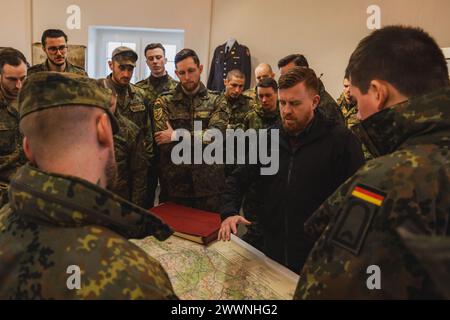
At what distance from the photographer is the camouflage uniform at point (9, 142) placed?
7.80 feet

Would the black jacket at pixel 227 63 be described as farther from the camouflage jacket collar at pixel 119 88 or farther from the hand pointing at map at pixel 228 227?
the hand pointing at map at pixel 228 227

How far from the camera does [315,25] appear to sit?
5.04 metres

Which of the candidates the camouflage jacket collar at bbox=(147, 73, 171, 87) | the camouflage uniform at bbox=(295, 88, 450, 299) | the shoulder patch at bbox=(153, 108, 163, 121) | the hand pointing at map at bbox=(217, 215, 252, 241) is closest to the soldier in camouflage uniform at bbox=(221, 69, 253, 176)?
the camouflage jacket collar at bbox=(147, 73, 171, 87)

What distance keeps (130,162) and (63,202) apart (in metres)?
2.01

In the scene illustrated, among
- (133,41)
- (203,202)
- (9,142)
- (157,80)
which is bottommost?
(203,202)

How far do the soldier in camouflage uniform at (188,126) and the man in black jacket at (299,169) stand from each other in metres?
1.03

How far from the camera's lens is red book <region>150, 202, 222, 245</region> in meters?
1.69

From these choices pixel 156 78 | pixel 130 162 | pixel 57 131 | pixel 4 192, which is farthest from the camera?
pixel 156 78

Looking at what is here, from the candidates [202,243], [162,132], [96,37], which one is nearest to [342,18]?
[162,132]

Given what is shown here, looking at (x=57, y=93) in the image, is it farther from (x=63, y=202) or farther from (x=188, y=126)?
(x=188, y=126)

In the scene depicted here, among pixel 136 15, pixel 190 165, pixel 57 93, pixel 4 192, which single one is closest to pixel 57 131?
pixel 57 93

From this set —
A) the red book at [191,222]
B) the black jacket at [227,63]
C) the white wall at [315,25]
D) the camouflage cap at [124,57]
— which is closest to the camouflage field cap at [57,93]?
the red book at [191,222]

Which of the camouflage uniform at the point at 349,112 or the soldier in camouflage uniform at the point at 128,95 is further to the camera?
the camouflage uniform at the point at 349,112

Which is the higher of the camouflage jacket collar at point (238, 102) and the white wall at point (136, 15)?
the white wall at point (136, 15)
